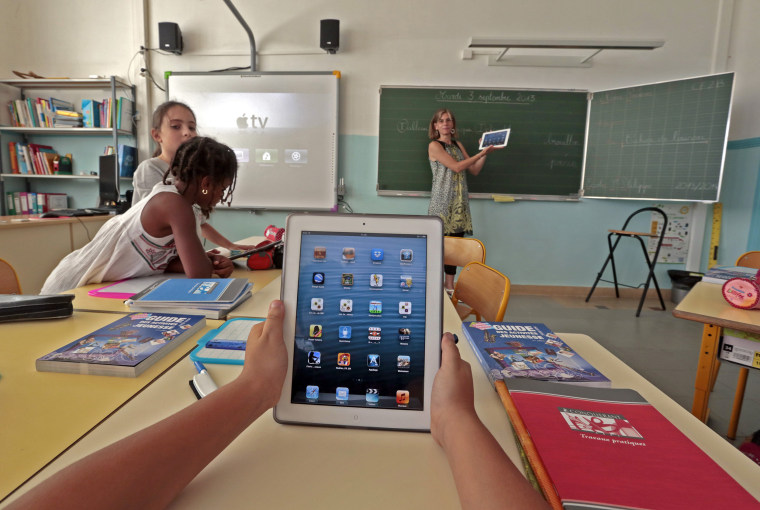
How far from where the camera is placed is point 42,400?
548mm

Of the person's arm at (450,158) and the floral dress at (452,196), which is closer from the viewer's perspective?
the person's arm at (450,158)

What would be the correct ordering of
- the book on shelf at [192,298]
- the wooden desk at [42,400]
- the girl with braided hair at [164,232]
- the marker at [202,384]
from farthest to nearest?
the girl with braided hair at [164,232] < the book on shelf at [192,298] < the marker at [202,384] < the wooden desk at [42,400]

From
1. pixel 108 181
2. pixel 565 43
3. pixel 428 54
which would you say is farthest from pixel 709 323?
pixel 108 181

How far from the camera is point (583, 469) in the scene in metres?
0.41

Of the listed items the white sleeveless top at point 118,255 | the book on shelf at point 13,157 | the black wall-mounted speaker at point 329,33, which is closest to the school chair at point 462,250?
the white sleeveless top at point 118,255

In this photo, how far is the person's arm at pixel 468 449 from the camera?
0.34m

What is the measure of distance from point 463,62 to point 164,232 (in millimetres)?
3180

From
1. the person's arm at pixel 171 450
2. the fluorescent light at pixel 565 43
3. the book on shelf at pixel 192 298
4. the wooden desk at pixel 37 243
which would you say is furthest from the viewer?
the fluorescent light at pixel 565 43

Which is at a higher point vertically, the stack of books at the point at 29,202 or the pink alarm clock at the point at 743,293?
the stack of books at the point at 29,202

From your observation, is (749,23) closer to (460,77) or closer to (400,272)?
(460,77)

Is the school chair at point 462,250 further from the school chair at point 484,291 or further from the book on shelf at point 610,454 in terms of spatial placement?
the book on shelf at point 610,454

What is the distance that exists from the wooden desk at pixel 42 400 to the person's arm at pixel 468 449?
1.48 feet

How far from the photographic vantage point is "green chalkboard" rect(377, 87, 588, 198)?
356 centimetres

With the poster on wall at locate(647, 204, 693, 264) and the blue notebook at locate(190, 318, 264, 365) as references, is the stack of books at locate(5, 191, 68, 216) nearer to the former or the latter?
the blue notebook at locate(190, 318, 264, 365)
